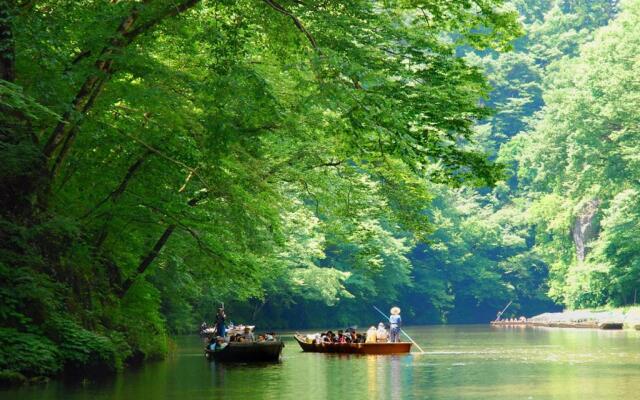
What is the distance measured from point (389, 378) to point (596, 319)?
1526 inches

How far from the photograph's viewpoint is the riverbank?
181 feet

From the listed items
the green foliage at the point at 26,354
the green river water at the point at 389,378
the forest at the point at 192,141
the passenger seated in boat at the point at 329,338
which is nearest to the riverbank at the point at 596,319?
the green river water at the point at 389,378

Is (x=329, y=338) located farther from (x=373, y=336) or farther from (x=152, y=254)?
(x=152, y=254)

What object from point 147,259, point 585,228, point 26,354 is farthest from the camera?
point 585,228

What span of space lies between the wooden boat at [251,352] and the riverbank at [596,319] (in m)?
27.3

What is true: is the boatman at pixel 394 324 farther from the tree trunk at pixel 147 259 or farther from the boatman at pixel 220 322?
the tree trunk at pixel 147 259

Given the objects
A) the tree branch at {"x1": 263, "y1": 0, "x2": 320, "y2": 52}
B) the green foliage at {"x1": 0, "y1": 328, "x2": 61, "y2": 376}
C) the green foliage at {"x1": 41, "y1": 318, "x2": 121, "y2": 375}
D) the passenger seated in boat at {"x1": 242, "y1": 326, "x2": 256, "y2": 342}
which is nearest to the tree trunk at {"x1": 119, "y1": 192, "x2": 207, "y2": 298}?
the green foliage at {"x1": 41, "y1": 318, "x2": 121, "y2": 375}

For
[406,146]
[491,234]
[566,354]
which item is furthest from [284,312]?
[406,146]

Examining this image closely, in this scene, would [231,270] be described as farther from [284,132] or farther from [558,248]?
[558,248]

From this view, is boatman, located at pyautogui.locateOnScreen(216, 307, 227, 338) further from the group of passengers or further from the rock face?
the rock face

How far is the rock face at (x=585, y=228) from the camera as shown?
74500mm

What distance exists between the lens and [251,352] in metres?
30.8

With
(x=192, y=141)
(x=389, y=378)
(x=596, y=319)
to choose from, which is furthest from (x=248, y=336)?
(x=596, y=319)

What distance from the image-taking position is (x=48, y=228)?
2195 cm
